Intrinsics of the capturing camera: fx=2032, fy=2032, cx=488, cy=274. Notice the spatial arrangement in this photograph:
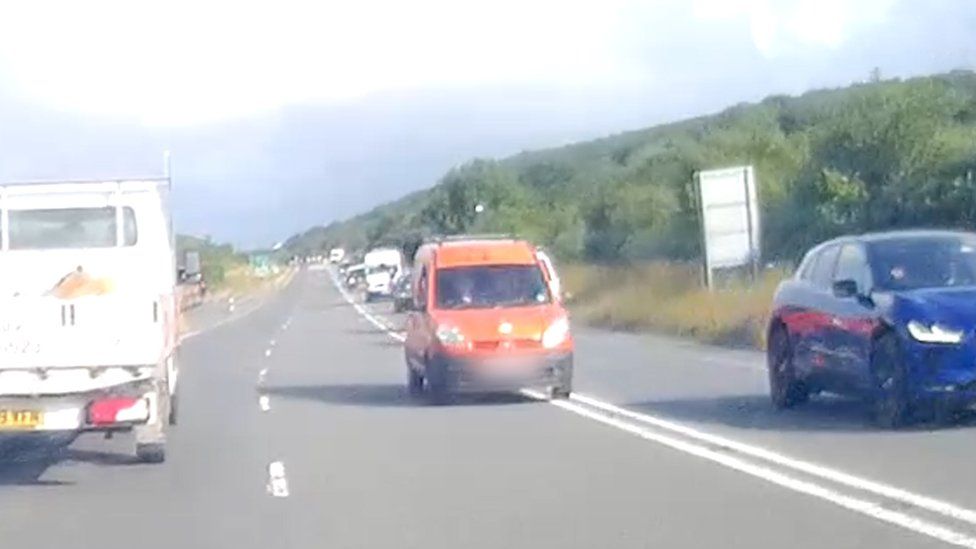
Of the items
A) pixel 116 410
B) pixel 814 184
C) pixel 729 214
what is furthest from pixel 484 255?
pixel 814 184

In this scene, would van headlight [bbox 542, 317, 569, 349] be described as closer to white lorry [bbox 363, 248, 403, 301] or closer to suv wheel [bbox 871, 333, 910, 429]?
suv wheel [bbox 871, 333, 910, 429]

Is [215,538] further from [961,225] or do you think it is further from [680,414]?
[961,225]

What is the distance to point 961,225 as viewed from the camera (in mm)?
39031

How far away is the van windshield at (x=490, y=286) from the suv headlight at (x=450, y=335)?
66 centimetres

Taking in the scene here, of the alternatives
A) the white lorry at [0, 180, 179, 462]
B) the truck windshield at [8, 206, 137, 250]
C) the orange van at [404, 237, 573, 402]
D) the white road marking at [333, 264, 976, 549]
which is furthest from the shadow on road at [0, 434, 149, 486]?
the white road marking at [333, 264, 976, 549]

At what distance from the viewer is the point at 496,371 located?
76.1 ft

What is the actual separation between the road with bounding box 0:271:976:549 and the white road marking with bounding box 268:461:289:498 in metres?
0.07

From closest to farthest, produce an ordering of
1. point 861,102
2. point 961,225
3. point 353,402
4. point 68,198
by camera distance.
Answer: point 68,198 < point 353,402 < point 961,225 < point 861,102

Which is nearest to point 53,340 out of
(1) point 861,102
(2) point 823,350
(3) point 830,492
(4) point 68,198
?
(4) point 68,198

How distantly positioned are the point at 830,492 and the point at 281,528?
3.77 metres

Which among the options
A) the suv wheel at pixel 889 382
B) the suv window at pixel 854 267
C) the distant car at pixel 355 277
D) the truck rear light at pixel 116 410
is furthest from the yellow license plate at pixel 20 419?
the distant car at pixel 355 277

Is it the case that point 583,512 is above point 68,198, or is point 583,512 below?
below

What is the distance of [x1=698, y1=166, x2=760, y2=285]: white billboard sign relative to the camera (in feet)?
148

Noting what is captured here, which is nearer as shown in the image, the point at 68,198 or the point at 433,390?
the point at 68,198
